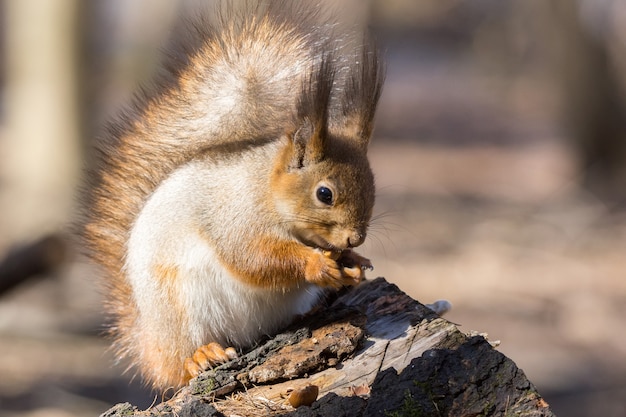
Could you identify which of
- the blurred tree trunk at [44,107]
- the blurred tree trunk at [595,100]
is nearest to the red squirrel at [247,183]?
the blurred tree trunk at [44,107]

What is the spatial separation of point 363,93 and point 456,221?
23.5 feet

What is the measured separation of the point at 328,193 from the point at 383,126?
39.0 ft

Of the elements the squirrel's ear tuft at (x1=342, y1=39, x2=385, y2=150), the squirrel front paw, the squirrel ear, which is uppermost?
the squirrel's ear tuft at (x1=342, y1=39, x2=385, y2=150)

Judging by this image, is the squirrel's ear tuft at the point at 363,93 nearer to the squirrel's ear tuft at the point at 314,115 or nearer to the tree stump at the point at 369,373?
the squirrel's ear tuft at the point at 314,115

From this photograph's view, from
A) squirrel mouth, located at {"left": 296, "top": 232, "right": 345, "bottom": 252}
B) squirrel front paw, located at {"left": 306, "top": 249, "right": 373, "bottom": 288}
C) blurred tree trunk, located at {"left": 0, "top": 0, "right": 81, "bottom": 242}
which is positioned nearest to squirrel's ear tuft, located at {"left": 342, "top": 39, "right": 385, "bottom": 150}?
squirrel mouth, located at {"left": 296, "top": 232, "right": 345, "bottom": 252}

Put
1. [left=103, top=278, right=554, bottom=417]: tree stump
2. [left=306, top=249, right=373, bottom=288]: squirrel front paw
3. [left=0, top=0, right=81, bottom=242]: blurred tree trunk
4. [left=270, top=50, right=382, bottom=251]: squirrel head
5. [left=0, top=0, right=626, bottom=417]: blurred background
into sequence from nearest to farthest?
[left=103, top=278, right=554, bottom=417]: tree stump < [left=306, top=249, right=373, bottom=288]: squirrel front paw < [left=270, top=50, right=382, bottom=251]: squirrel head < [left=0, top=0, right=626, bottom=417]: blurred background < [left=0, top=0, right=81, bottom=242]: blurred tree trunk

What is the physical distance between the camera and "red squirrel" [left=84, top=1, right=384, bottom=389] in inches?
103

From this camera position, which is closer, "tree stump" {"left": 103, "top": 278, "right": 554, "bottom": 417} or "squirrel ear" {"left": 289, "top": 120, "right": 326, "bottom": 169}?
"tree stump" {"left": 103, "top": 278, "right": 554, "bottom": 417}

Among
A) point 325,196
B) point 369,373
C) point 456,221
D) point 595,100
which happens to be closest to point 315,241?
point 325,196

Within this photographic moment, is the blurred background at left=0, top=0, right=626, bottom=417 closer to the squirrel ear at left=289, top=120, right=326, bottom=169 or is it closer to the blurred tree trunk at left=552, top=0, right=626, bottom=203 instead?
the blurred tree trunk at left=552, top=0, right=626, bottom=203

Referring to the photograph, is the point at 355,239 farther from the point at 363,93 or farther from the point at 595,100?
the point at 595,100

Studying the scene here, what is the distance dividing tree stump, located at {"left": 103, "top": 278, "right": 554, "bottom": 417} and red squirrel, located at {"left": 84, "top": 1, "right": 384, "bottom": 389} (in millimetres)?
136

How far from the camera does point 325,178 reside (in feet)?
8.67

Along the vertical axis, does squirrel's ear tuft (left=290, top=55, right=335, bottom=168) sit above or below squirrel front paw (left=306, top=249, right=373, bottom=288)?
above
